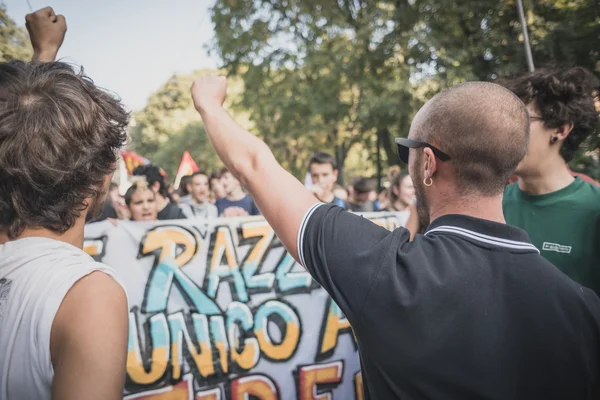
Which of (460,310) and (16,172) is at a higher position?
(16,172)

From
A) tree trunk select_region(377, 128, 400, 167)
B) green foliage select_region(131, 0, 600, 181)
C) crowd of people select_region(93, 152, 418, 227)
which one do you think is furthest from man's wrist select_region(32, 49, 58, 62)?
tree trunk select_region(377, 128, 400, 167)

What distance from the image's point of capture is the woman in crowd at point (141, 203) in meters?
4.85

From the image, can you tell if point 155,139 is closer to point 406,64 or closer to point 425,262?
point 406,64

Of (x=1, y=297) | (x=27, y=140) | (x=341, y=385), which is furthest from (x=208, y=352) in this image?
(x=27, y=140)

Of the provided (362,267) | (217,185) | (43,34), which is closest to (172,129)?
(217,185)

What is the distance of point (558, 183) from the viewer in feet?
7.63

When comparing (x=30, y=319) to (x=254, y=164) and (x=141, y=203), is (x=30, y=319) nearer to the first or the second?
(x=254, y=164)

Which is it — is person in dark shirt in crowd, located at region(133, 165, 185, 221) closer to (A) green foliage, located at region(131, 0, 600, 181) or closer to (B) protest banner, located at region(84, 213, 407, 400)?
(B) protest banner, located at region(84, 213, 407, 400)

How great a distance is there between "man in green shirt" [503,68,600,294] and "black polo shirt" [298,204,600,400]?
3.48ft

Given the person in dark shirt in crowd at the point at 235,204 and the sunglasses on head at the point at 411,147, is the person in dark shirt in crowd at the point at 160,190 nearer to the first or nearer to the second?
the person in dark shirt in crowd at the point at 235,204

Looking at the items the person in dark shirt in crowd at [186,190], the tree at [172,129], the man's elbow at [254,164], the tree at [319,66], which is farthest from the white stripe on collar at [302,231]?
the tree at [172,129]

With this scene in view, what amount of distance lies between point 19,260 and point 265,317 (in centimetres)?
220

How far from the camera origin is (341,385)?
126 inches

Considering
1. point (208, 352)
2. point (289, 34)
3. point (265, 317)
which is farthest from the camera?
point (289, 34)
